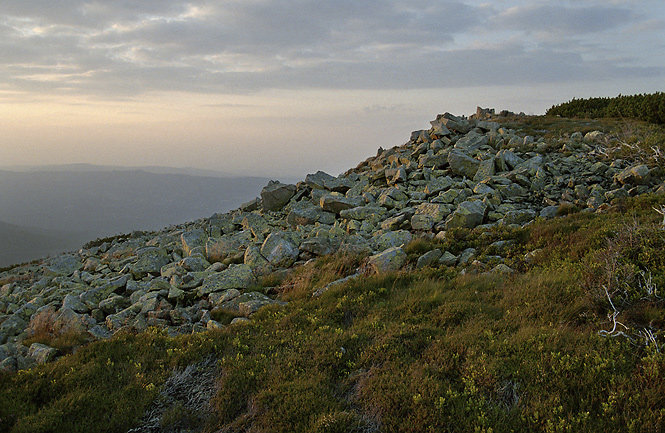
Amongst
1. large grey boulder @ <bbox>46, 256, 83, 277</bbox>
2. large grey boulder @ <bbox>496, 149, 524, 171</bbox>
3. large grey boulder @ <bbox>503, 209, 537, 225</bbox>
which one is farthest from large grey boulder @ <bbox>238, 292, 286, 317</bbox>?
large grey boulder @ <bbox>496, 149, 524, 171</bbox>

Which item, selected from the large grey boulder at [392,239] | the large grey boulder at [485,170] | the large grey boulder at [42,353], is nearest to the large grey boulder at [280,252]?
the large grey boulder at [392,239]

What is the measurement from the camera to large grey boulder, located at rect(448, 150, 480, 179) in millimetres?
19125

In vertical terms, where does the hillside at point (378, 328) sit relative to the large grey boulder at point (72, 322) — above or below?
above

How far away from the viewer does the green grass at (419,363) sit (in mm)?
4961

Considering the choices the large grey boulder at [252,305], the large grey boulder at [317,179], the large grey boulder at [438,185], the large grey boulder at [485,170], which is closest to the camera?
the large grey boulder at [252,305]

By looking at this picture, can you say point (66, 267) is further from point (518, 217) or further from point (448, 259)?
point (518, 217)

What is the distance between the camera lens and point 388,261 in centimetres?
1101

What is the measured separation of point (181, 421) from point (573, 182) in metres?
18.1

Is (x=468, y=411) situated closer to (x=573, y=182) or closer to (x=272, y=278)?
(x=272, y=278)

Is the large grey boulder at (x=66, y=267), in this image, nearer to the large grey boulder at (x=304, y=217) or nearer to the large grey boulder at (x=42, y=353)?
the large grey boulder at (x=304, y=217)

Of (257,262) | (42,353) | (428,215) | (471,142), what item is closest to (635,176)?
(471,142)

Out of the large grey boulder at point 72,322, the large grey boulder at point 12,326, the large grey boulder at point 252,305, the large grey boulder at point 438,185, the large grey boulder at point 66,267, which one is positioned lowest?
the large grey boulder at point 12,326

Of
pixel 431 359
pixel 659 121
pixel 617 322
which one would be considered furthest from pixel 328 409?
pixel 659 121

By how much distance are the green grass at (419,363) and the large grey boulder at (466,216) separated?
15.6ft
